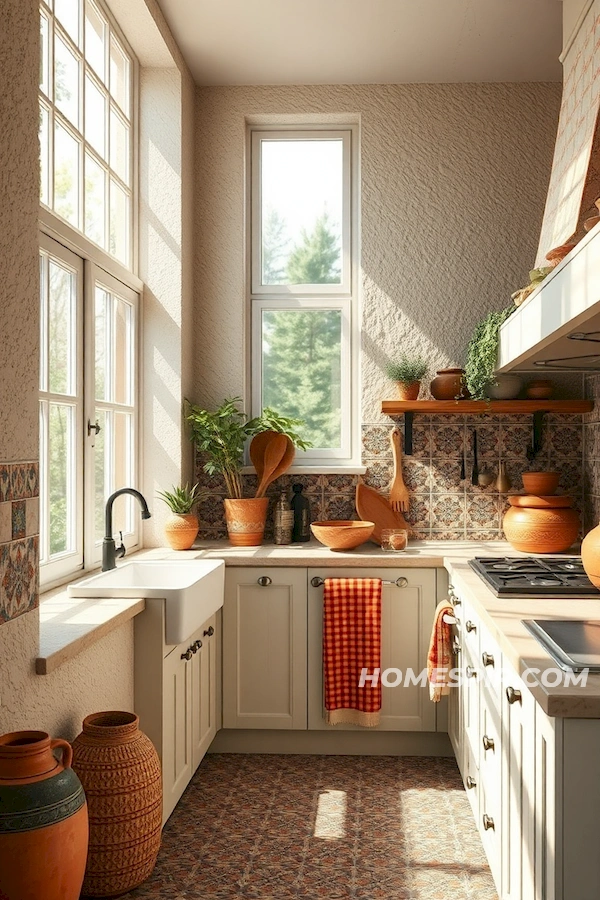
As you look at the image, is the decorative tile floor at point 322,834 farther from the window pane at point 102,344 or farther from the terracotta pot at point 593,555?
the window pane at point 102,344

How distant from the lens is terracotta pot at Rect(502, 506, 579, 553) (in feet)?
11.1

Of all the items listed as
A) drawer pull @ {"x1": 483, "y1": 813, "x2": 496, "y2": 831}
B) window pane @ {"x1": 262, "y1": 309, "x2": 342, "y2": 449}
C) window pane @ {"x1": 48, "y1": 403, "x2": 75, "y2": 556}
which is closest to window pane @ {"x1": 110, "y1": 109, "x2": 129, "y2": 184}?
window pane @ {"x1": 262, "y1": 309, "x2": 342, "y2": 449}

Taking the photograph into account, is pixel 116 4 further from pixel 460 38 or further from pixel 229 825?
pixel 229 825

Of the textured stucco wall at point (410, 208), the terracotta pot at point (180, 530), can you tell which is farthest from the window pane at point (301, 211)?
the terracotta pot at point (180, 530)

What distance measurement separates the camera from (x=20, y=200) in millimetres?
1825

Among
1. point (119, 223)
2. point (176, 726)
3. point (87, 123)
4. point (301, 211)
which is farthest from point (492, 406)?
point (87, 123)

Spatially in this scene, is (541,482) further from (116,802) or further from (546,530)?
(116,802)

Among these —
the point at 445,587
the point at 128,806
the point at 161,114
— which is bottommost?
the point at 128,806

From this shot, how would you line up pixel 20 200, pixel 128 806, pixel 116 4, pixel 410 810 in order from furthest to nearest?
pixel 116 4 < pixel 410 810 < pixel 128 806 < pixel 20 200

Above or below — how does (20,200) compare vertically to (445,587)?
above

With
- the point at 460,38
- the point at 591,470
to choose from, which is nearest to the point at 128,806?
the point at 591,470

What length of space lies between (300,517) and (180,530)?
0.56m

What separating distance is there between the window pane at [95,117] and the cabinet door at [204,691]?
1.84 metres

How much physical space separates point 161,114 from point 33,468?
229cm
